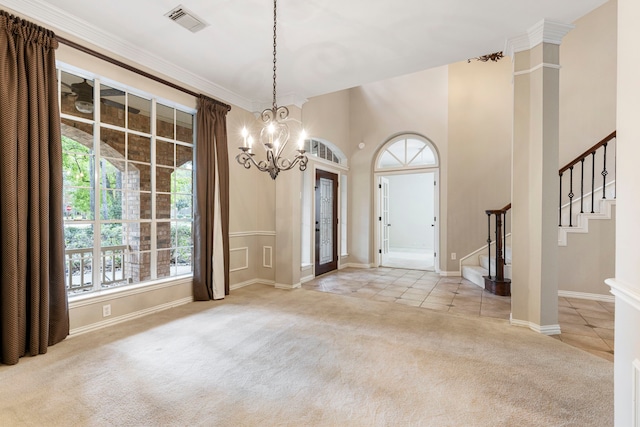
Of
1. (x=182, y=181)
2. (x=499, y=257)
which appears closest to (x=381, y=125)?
(x=499, y=257)

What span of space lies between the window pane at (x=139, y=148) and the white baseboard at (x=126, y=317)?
1775 millimetres

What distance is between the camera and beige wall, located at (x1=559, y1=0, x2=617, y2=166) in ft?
15.2

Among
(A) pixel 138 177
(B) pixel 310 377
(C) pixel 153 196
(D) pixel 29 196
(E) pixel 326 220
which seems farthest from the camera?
(E) pixel 326 220

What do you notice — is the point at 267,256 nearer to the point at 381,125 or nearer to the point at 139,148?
the point at 139,148

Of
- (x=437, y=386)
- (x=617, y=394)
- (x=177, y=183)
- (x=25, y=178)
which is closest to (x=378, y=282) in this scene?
(x=437, y=386)

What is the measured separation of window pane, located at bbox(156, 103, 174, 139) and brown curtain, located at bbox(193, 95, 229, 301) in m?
0.34

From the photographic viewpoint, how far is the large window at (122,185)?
3057 mm

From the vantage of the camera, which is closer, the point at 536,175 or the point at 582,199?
the point at 536,175

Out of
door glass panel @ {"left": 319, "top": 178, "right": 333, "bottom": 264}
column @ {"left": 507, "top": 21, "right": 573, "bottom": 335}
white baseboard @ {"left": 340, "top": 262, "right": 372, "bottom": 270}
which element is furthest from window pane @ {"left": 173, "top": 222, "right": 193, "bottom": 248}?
column @ {"left": 507, "top": 21, "right": 573, "bottom": 335}

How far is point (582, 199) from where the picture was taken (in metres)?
4.15

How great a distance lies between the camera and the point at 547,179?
295 centimetres

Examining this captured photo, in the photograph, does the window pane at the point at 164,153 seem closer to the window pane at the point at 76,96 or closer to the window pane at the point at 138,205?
the window pane at the point at 138,205

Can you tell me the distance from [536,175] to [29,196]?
4.62m

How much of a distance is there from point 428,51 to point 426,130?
2.94 metres
